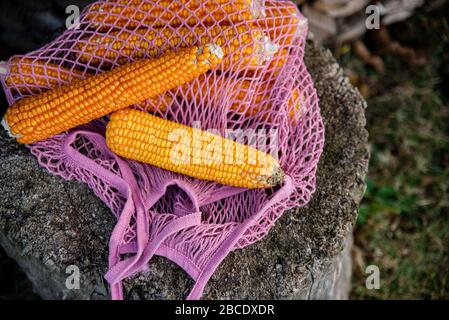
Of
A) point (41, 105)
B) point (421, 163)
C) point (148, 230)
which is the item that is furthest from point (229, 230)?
point (421, 163)

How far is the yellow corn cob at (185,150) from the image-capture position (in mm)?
1749

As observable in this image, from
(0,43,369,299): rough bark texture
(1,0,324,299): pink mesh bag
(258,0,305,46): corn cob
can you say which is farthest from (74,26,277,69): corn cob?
(0,43,369,299): rough bark texture

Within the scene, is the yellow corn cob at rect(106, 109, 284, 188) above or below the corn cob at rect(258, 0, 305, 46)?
below

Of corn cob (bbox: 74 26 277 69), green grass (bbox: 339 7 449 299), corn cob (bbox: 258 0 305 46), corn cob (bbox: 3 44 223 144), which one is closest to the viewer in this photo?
corn cob (bbox: 3 44 223 144)

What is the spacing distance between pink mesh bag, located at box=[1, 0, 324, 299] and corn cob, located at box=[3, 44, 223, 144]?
0.12 metres

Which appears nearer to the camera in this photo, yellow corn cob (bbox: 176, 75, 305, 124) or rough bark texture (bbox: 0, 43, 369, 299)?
rough bark texture (bbox: 0, 43, 369, 299)

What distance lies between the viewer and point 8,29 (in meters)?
3.03

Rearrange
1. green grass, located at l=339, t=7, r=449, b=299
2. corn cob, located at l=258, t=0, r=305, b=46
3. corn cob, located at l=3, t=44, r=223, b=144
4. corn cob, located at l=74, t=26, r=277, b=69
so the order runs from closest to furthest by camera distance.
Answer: corn cob, located at l=3, t=44, r=223, b=144 → corn cob, located at l=74, t=26, r=277, b=69 → corn cob, located at l=258, t=0, r=305, b=46 → green grass, located at l=339, t=7, r=449, b=299

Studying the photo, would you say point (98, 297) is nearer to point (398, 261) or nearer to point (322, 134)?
point (322, 134)

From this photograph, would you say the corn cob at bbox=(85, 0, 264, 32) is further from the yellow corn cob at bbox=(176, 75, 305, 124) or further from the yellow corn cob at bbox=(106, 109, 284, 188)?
the yellow corn cob at bbox=(106, 109, 284, 188)

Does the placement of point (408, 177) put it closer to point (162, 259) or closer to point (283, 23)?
point (283, 23)

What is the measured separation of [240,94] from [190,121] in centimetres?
24

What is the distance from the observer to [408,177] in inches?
131

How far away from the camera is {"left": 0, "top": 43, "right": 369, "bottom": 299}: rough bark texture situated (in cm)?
180
